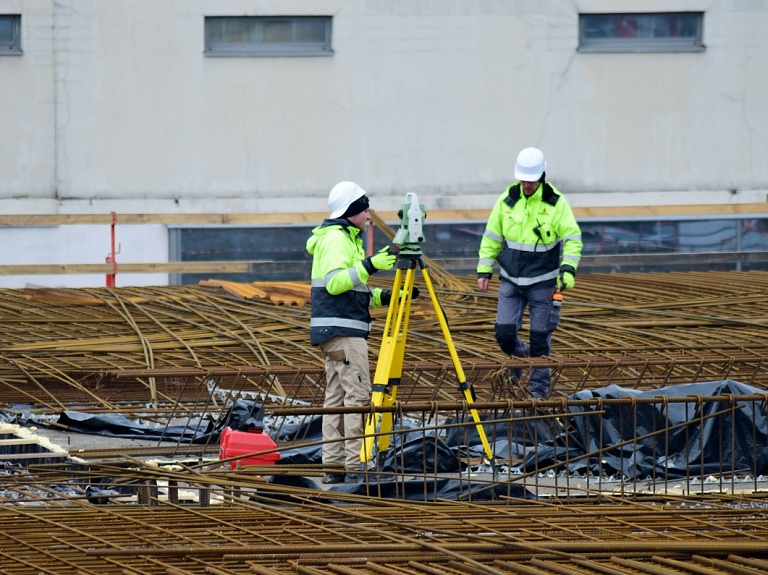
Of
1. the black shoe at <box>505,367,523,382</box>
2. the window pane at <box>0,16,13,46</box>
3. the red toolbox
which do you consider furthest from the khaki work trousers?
the window pane at <box>0,16,13,46</box>

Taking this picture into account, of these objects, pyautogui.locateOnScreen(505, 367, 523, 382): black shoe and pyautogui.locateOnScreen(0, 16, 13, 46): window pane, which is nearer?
pyautogui.locateOnScreen(505, 367, 523, 382): black shoe

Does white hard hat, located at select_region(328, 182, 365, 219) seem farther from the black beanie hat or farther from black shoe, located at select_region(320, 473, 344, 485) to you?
black shoe, located at select_region(320, 473, 344, 485)

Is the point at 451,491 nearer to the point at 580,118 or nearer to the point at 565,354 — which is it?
the point at 565,354

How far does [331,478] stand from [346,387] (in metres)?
0.55

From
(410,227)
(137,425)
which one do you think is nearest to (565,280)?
(410,227)

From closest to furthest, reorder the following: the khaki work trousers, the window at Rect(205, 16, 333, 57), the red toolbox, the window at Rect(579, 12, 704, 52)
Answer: the khaki work trousers, the red toolbox, the window at Rect(205, 16, 333, 57), the window at Rect(579, 12, 704, 52)

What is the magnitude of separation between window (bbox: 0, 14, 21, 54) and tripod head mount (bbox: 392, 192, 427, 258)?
12589mm

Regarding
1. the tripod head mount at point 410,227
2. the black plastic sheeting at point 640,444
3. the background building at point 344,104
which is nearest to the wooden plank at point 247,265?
the background building at point 344,104

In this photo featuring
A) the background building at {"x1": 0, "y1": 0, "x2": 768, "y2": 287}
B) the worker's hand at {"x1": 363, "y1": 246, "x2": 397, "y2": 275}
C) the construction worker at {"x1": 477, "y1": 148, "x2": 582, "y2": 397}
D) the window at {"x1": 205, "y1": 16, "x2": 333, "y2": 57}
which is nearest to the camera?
the worker's hand at {"x1": 363, "y1": 246, "x2": 397, "y2": 275}

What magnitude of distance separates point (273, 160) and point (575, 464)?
11596 millimetres

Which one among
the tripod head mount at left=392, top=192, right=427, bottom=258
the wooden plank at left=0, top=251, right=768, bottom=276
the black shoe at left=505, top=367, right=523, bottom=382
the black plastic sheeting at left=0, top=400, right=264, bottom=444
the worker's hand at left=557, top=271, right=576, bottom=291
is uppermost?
the tripod head mount at left=392, top=192, right=427, bottom=258

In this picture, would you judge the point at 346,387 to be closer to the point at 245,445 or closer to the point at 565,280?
the point at 245,445

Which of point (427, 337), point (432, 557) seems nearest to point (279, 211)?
point (427, 337)

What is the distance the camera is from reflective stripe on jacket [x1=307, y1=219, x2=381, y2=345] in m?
7.11
